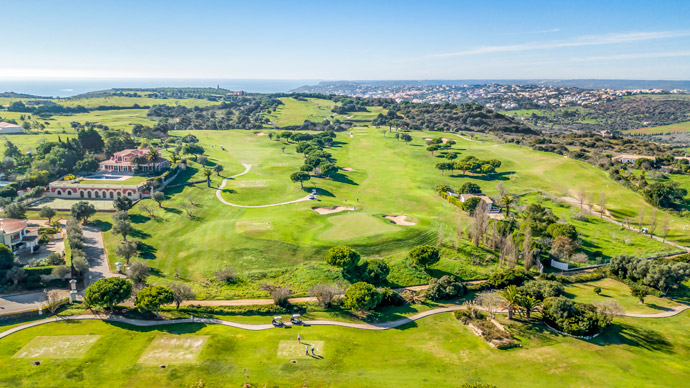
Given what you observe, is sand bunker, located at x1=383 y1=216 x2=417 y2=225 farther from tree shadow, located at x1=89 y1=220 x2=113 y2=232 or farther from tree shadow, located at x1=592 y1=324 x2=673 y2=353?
tree shadow, located at x1=89 y1=220 x2=113 y2=232

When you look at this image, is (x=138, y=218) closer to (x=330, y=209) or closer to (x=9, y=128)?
(x=330, y=209)

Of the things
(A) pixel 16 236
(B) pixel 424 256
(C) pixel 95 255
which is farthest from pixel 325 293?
(A) pixel 16 236

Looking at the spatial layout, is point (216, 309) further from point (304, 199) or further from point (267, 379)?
point (304, 199)

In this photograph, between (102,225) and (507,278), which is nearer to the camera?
(507,278)

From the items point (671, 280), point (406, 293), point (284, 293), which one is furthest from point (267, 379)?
point (671, 280)

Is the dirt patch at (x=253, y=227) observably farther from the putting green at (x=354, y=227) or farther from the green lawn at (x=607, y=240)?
the green lawn at (x=607, y=240)

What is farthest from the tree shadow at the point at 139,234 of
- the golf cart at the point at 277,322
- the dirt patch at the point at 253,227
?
the golf cart at the point at 277,322
